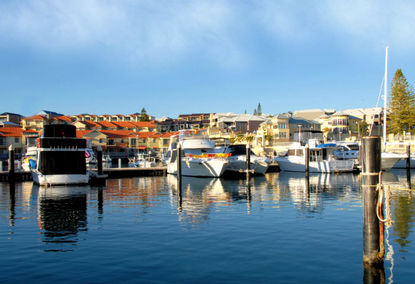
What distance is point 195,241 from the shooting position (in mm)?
13953

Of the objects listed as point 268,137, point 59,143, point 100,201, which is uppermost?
point 268,137

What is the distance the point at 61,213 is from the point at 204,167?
23132 mm

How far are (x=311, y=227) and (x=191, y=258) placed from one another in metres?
6.42

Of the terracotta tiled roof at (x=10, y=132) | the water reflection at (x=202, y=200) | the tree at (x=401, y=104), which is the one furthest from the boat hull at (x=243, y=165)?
the terracotta tiled roof at (x=10, y=132)

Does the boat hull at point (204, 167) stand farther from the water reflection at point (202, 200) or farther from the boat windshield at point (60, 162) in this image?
the boat windshield at point (60, 162)

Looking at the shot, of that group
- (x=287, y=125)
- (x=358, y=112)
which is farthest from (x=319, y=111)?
(x=287, y=125)

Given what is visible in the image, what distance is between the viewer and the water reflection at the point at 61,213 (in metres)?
15.2

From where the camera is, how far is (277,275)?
10336mm

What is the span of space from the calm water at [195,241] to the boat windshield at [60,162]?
7.74 meters

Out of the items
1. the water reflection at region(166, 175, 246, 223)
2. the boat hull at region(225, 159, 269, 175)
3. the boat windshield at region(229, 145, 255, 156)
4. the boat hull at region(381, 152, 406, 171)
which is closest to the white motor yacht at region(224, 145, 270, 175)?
the boat hull at region(225, 159, 269, 175)

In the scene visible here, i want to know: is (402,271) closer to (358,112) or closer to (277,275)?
(277,275)

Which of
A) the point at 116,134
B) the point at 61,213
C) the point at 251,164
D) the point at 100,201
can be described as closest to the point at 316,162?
the point at 251,164

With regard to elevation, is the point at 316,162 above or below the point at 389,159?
below

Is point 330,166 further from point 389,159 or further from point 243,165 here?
point 243,165
